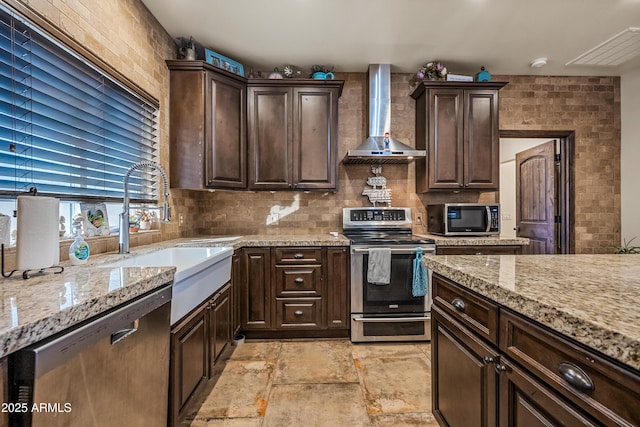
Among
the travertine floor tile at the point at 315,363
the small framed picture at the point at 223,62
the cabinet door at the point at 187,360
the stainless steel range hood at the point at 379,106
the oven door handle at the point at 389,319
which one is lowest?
the travertine floor tile at the point at 315,363

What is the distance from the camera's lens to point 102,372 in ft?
2.81

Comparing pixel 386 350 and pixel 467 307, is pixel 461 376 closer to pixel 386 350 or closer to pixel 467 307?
pixel 467 307

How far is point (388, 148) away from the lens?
294 centimetres

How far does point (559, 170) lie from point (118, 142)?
15.2 feet

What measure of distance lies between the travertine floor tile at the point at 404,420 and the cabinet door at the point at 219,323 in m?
1.05

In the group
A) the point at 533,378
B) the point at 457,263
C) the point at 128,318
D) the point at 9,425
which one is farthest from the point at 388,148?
the point at 9,425

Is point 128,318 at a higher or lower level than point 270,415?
higher

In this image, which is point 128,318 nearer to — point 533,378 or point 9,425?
point 9,425

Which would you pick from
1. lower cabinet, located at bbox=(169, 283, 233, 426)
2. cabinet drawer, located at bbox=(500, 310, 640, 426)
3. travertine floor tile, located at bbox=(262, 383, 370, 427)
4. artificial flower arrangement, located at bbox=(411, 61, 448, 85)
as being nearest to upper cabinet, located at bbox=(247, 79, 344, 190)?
artificial flower arrangement, located at bbox=(411, 61, 448, 85)

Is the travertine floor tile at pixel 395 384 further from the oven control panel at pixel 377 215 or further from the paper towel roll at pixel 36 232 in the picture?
the paper towel roll at pixel 36 232

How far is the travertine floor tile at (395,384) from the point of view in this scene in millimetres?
1792

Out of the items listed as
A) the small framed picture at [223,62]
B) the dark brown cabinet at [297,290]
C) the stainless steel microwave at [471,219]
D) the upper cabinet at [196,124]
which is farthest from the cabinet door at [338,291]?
the small framed picture at [223,62]

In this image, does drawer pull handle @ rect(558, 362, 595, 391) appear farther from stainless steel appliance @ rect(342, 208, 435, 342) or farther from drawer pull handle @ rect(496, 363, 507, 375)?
stainless steel appliance @ rect(342, 208, 435, 342)

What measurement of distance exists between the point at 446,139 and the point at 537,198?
72.7 inches
